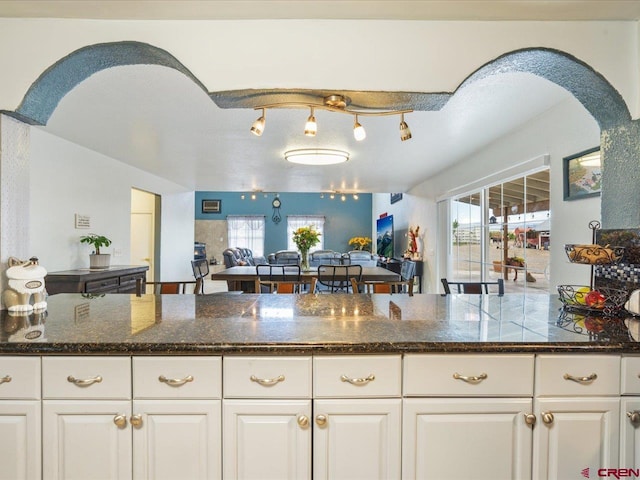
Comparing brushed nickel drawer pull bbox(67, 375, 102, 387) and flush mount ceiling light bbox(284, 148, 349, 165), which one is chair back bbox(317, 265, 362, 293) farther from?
brushed nickel drawer pull bbox(67, 375, 102, 387)

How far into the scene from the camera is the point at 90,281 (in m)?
3.43

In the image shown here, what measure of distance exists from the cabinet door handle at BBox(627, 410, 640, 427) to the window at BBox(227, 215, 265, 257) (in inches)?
434

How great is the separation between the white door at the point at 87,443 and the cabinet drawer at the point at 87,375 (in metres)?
0.03

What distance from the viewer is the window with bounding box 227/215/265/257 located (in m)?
11.9

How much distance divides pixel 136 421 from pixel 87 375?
238 mm

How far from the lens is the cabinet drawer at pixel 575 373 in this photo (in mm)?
1266

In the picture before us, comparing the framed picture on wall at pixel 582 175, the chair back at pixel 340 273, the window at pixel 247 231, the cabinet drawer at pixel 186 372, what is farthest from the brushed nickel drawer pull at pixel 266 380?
the window at pixel 247 231

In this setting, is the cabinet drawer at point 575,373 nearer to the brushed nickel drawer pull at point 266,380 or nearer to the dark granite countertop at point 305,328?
the dark granite countertop at point 305,328

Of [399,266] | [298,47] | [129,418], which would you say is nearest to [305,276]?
[298,47]

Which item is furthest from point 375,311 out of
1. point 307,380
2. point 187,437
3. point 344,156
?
point 344,156

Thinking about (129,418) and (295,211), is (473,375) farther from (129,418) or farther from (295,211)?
(295,211)

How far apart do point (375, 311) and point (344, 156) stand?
263cm

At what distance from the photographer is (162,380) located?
1.24 meters

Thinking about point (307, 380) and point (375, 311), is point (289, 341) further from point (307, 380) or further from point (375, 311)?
point (375, 311)
